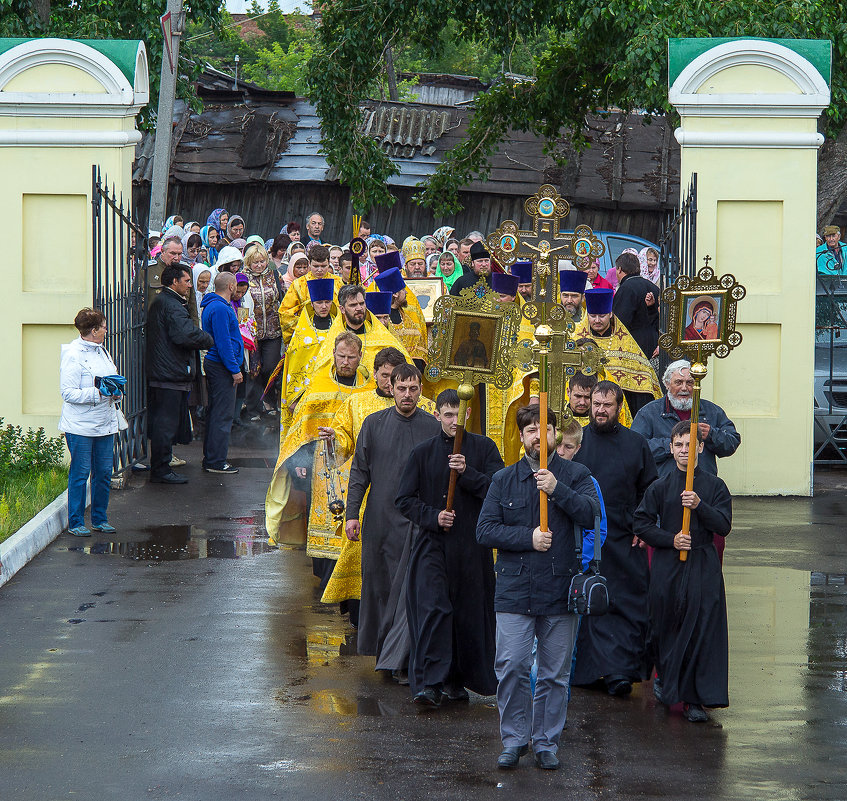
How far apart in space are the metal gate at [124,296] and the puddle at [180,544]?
1786 millimetres

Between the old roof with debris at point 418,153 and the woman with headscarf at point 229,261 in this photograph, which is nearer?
the woman with headscarf at point 229,261

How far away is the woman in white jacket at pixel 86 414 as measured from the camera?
10.2 m

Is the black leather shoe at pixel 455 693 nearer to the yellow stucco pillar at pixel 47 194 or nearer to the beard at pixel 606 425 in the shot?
the beard at pixel 606 425

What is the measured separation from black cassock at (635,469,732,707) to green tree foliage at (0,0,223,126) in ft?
46.9

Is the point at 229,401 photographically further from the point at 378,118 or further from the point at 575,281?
the point at 378,118

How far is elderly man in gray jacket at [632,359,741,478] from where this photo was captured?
7945 millimetres

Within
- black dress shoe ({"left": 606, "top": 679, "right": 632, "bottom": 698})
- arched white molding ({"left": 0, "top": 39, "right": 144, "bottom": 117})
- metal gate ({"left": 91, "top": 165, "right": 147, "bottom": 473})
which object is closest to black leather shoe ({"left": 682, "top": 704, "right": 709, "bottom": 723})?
black dress shoe ({"left": 606, "top": 679, "right": 632, "bottom": 698})

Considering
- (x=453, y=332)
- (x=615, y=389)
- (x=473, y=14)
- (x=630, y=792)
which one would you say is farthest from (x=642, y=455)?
(x=473, y=14)

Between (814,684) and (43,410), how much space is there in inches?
293

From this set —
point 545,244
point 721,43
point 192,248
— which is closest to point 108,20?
point 192,248

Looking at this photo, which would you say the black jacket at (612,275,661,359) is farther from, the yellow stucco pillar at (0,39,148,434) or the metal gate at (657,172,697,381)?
the yellow stucco pillar at (0,39,148,434)

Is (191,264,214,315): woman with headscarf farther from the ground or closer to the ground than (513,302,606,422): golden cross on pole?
farther from the ground

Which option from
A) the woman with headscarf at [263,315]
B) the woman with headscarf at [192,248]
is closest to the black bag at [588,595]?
the woman with headscarf at [263,315]

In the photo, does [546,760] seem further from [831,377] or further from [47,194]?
[831,377]
